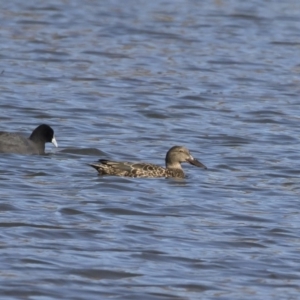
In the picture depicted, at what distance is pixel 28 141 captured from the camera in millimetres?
14430

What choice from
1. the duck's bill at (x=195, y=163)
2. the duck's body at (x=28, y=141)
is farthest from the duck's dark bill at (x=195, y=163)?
the duck's body at (x=28, y=141)

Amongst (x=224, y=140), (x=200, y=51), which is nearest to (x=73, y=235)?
(x=224, y=140)

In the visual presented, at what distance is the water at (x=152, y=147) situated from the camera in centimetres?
915

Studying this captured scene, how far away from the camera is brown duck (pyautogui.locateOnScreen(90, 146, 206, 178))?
12.8 metres

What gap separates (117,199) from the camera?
1179cm

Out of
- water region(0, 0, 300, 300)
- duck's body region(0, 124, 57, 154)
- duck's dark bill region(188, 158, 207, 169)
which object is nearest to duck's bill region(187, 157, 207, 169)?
duck's dark bill region(188, 158, 207, 169)

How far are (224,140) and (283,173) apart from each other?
204 cm

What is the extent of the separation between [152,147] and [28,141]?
1516 millimetres

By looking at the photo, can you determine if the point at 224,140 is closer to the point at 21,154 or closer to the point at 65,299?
the point at 21,154

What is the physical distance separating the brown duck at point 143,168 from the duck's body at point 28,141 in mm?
1655

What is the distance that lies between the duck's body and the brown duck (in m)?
1.65

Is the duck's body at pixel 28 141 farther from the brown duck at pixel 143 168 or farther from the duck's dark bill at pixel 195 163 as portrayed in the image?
the duck's dark bill at pixel 195 163

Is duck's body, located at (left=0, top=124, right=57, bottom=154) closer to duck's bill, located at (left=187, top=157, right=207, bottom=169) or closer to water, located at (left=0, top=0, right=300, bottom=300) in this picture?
water, located at (left=0, top=0, right=300, bottom=300)

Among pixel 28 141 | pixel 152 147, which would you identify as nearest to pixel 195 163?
pixel 152 147
